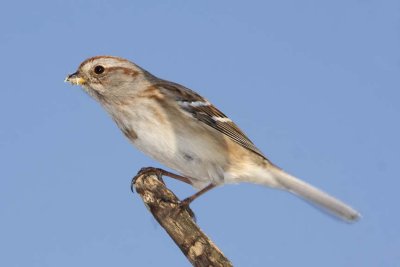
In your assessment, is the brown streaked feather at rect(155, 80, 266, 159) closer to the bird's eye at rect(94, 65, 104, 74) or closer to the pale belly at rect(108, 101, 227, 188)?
the pale belly at rect(108, 101, 227, 188)

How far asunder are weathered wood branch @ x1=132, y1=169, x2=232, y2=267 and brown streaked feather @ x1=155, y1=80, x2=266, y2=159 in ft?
3.14

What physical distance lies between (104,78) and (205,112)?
1415 millimetres

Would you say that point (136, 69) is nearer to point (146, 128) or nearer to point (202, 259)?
point (146, 128)

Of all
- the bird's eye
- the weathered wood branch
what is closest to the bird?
the bird's eye

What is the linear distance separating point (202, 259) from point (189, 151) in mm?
1535

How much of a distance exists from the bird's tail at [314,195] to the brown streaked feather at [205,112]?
431 millimetres

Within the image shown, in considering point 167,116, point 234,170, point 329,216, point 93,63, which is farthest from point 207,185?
point 93,63

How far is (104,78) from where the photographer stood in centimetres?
810

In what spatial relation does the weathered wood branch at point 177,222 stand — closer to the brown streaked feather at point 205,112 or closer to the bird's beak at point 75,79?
the brown streaked feather at point 205,112

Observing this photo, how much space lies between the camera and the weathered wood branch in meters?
6.31

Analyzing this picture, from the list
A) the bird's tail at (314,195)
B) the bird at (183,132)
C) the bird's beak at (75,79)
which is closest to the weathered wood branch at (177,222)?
the bird at (183,132)

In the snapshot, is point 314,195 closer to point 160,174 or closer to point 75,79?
point 160,174

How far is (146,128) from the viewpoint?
7.36 m

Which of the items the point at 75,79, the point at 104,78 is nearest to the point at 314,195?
the point at 104,78
